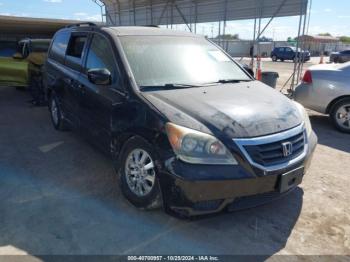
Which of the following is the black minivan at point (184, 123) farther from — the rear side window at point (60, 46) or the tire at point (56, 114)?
the tire at point (56, 114)

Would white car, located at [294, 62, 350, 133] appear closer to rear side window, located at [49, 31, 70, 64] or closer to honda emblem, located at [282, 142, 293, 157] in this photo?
honda emblem, located at [282, 142, 293, 157]

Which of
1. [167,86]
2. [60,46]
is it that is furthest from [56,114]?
[167,86]

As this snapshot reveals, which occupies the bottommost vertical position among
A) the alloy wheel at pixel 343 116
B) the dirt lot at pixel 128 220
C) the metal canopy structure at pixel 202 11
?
the dirt lot at pixel 128 220

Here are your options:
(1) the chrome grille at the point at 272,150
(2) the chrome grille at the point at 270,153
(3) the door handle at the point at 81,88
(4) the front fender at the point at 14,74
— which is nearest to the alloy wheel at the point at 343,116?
(1) the chrome grille at the point at 272,150

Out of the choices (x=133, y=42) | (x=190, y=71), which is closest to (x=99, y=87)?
(x=133, y=42)

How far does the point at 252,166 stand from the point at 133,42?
207 cm

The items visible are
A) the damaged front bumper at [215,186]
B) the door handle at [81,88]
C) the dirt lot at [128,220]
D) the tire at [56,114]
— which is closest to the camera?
the damaged front bumper at [215,186]

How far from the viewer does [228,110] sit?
3.12 m

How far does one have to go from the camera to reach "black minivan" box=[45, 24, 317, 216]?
279cm

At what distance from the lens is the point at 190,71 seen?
3867 millimetres

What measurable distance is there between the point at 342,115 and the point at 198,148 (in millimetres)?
4755

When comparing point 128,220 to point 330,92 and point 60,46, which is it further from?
point 330,92

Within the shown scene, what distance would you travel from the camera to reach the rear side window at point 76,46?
4.67 metres

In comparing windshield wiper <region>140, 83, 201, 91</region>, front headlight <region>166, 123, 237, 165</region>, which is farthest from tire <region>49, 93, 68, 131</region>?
front headlight <region>166, 123, 237, 165</region>
